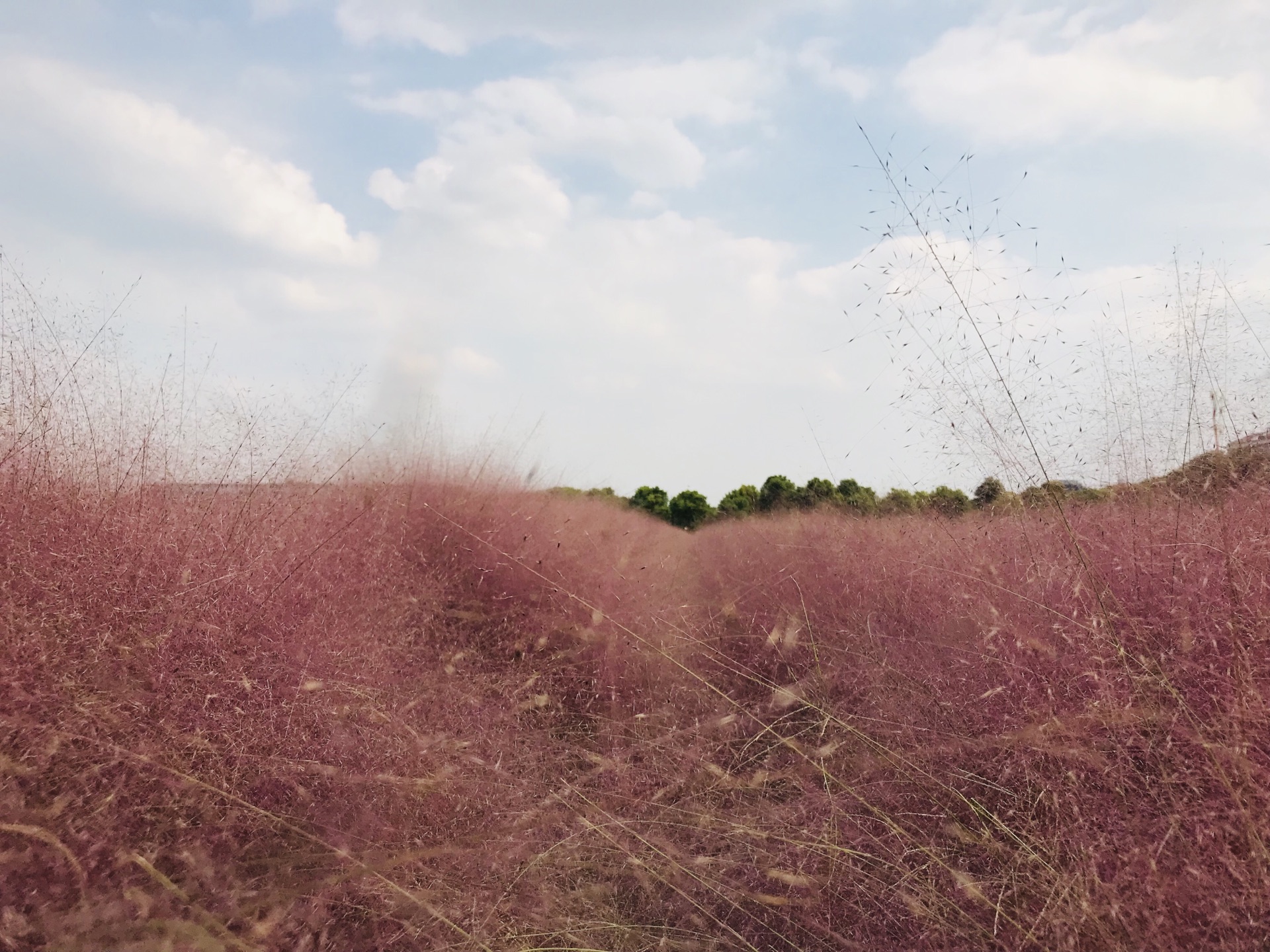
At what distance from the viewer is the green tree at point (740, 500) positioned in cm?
1639

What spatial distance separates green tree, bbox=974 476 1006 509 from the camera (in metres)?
3.55

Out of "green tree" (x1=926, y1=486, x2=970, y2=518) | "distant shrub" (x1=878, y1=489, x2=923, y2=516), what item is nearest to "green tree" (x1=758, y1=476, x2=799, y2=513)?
"distant shrub" (x1=878, y1=489, x2=923, y2=516)

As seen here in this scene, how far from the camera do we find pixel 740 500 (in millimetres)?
17156

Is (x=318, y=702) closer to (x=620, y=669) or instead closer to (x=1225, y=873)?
(x=620, y=669)

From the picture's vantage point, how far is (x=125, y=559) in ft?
9.17

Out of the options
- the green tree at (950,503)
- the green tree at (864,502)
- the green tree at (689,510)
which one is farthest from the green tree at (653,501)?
the green tree at (950,503)

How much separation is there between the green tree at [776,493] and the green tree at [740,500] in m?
0.37

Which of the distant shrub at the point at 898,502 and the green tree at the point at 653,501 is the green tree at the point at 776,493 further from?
the distant shrub at the point at 898,502

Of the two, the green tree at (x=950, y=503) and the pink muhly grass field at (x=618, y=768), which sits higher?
the green tree at (x=950, y=503)

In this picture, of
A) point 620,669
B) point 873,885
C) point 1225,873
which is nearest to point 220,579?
point 620,669

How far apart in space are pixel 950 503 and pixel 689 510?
41.3 feet

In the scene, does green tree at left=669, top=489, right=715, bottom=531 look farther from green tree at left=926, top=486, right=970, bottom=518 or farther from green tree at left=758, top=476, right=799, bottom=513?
green tree at left=926, top=486, right=970, bottom=518

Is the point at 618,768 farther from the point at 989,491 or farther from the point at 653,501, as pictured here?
the point at 653,501

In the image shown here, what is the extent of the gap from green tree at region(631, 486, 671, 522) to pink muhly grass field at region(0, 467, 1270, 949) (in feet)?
44.9
